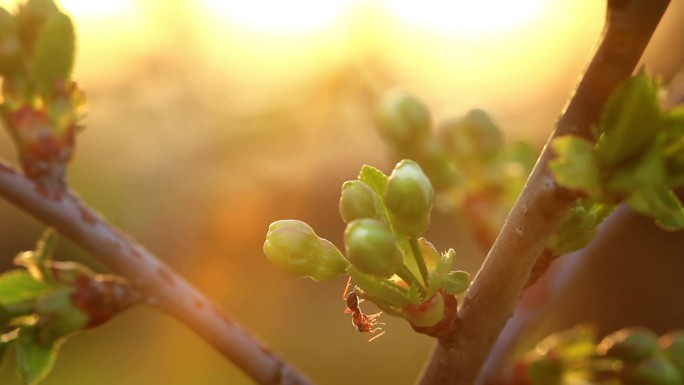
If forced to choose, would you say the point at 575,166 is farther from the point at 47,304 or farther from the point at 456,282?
the point at 47,304

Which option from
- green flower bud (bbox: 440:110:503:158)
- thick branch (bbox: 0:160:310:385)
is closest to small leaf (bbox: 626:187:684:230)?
thick branch (bbox: 0:160:310:385)

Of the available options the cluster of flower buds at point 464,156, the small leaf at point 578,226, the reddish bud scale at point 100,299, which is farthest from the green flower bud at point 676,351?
the reddish bud scale at point 100,299

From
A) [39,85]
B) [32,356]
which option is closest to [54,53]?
[39,85]

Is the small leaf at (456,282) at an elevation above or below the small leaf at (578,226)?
below

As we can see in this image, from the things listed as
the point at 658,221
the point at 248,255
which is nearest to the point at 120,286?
the point at 658,221

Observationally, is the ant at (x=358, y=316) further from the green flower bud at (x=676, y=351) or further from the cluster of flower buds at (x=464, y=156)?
the cluster of flower buds at (x=464, y=156)

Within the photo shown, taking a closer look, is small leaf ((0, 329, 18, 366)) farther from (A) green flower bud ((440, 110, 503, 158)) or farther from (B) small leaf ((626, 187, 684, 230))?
(A) green flower bud ((440, 110, 503, 158))

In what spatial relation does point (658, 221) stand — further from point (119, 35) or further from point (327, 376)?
point (119, 35)
